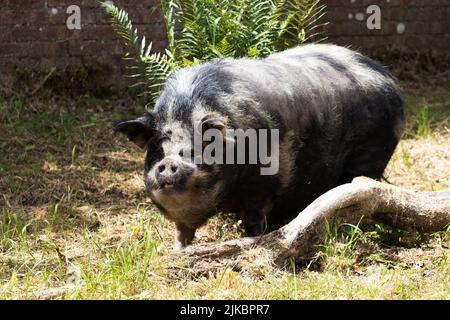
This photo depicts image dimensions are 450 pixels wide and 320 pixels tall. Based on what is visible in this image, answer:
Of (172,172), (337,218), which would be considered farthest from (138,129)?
(337,218)

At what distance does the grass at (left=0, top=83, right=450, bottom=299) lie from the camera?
13.0 ft

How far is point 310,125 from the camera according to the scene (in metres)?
5.07

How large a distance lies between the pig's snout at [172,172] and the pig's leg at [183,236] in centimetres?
55

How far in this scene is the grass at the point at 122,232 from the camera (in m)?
3.98

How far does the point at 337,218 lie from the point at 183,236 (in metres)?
0.92

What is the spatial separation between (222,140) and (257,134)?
312mm

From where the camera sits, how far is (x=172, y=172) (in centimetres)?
422

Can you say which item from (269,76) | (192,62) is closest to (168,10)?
(192,62)

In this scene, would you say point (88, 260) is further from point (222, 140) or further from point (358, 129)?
point (358, 129)

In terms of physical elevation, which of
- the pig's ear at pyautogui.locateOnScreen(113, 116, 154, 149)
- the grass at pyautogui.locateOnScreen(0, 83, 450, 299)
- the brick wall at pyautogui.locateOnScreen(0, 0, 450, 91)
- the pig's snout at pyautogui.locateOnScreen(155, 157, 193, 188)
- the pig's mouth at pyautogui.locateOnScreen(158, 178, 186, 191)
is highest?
the brick wall at pyautogui.locateOnScreen(0, 0, 450, 91)

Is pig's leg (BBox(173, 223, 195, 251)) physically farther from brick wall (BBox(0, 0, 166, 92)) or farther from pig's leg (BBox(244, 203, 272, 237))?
brick wall (BBox(0, 0, 166, 92))

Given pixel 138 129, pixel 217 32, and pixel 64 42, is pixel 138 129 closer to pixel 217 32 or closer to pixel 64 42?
pixel 217 32

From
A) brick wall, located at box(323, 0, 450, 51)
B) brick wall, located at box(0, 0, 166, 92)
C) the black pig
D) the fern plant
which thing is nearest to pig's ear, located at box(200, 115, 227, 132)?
the black pig

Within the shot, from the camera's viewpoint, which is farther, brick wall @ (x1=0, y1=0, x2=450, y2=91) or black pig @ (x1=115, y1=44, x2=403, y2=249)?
brick wall @ (x1=0, y1=0, x2=450, y2=91)
